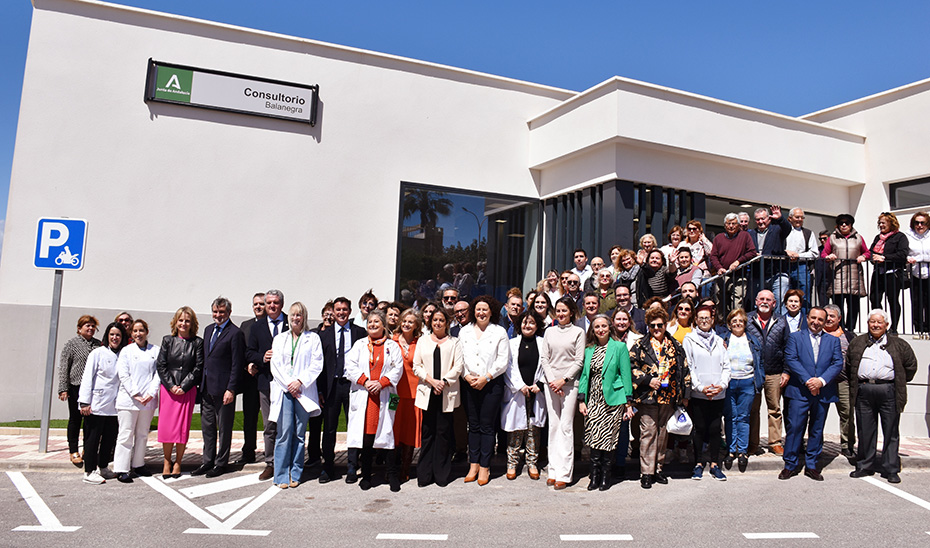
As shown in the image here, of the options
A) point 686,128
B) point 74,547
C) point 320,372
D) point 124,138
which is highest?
point 686,128

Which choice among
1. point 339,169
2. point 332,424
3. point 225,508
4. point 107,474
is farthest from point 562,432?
point 339,169

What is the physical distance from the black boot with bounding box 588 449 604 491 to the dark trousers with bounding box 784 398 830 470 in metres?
2.18

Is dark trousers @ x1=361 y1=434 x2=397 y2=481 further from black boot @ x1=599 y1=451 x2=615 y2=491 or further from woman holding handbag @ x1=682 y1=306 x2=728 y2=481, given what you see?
woman holding handbag @ x1=682 y1=306 x2=728 y2=481

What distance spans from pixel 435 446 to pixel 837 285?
655cm

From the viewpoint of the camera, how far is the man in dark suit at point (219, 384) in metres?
7.60

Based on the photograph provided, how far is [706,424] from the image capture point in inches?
299

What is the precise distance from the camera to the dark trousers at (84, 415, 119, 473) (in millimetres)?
7344

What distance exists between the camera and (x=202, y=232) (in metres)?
11.8

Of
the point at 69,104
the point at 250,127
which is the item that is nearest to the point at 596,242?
the point at 250,127

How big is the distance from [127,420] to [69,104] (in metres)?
6.53

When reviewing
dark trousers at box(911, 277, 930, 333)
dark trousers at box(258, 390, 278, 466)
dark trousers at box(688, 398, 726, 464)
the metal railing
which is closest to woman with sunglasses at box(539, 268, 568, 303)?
the metal railing

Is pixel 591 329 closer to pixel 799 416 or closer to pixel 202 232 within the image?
pixel 799 416

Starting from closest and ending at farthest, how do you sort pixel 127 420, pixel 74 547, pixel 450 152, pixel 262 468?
pixel 74 547
pixel 127 420
pixel 262 468
pixel 450 152

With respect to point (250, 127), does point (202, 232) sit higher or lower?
lower
